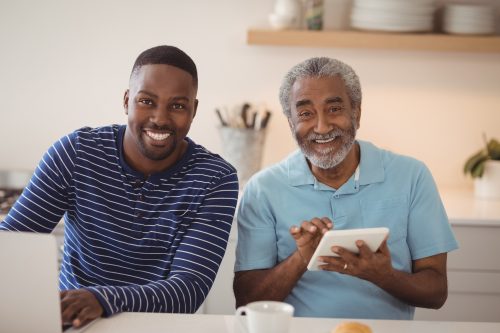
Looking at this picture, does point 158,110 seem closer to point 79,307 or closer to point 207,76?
point 79,307

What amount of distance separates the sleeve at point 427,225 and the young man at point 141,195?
47 centimetres

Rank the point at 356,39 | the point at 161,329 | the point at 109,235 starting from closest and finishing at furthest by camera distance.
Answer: the point at 161,329 < the point at 109,235 < the point at 356,39

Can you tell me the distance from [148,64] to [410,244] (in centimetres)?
82

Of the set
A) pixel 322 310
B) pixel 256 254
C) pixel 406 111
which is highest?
pixel 406 111

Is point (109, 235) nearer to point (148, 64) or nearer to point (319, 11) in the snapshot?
point (148, 64)

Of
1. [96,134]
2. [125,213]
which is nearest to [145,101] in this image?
[96,134]

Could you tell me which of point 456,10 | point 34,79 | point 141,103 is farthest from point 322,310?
point 34,79

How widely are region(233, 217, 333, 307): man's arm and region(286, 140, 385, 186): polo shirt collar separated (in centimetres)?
23

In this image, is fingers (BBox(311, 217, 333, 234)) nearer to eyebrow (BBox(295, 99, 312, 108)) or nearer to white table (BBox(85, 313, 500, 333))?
white table (BBox(85, 313, 500, 333))

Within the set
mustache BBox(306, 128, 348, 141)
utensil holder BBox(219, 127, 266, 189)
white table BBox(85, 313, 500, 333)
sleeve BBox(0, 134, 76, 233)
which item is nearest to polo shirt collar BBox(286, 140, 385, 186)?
mustache BBox(306, 128, 348, 141)

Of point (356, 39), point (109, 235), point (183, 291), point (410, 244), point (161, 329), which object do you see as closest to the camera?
point (161, 329)

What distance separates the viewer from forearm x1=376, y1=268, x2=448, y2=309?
70.3 inches

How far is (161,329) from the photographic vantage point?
1.51 m

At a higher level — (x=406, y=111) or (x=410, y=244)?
(x=406, y=111)
